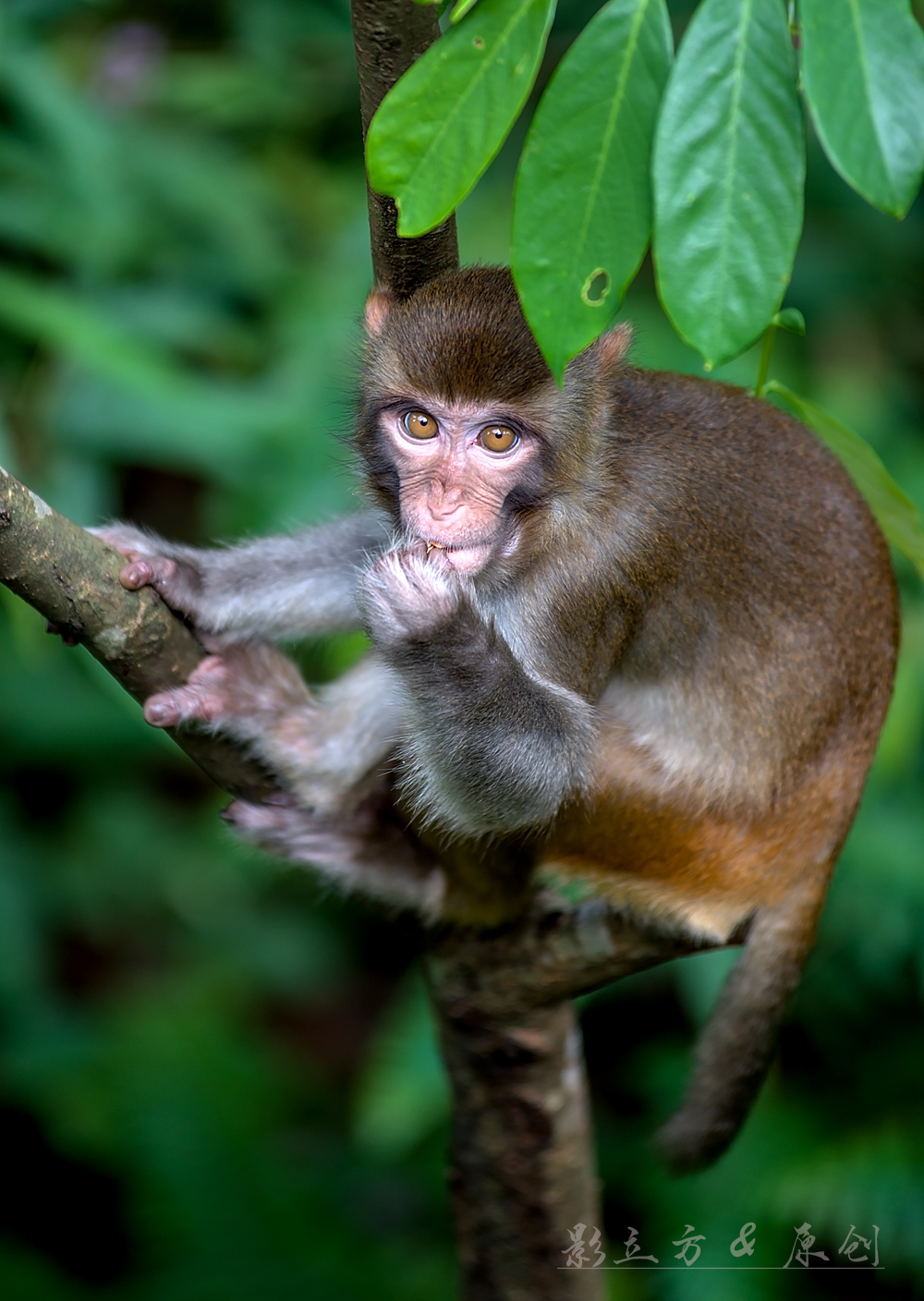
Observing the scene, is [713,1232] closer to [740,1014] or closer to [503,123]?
[740,1014]

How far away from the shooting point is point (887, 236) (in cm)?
562

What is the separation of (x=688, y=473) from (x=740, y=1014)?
1.21m

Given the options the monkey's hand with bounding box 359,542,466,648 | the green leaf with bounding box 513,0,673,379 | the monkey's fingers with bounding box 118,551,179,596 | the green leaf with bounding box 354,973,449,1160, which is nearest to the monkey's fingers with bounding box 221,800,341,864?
the monkey's fingers with bounding box 118,551,179,596

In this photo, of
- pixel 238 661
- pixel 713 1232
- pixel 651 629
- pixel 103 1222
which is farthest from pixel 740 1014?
pixel 103 1222

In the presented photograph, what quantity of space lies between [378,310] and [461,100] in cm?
105

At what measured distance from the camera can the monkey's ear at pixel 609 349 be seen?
2631 mm

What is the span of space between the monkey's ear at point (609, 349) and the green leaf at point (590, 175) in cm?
96

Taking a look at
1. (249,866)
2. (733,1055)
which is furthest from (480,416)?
(249,866)

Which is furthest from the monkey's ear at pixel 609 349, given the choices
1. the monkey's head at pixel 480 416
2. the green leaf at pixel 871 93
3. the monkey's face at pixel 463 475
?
the green leaf at pixel 871 93

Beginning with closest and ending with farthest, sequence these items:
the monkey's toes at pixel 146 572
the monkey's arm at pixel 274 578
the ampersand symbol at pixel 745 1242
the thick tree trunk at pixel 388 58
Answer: the thick tree trunk at pixel 388 58 → the monkey's toes at pixel 146 572 → the monkey's arm at pixel 274 578 → the ampersand symbol at pixel 745 1242

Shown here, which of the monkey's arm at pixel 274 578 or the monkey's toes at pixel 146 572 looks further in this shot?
the monkey's arm at pixel 274 578

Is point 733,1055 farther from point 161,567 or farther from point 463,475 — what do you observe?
point 161,567

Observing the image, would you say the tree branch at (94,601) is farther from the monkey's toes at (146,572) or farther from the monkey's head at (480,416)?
the monkey's head at (480,416)

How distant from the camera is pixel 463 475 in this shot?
2.52 meters
